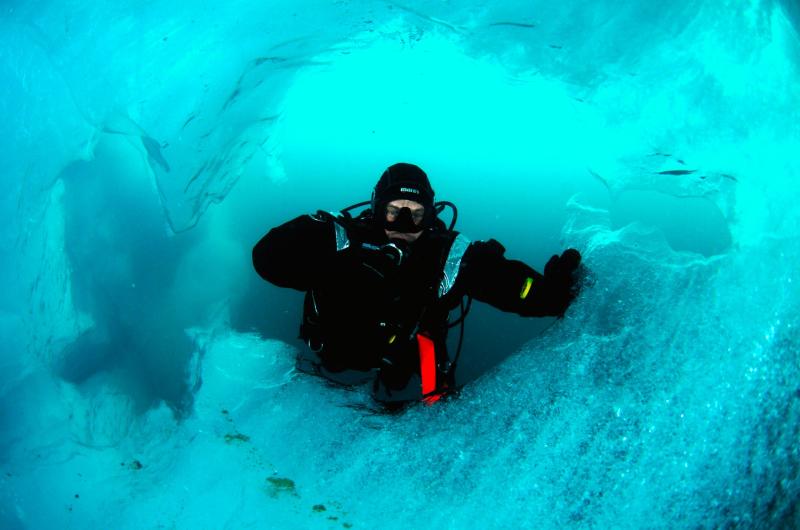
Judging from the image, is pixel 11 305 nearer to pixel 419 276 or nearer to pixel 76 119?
pixel 76 119

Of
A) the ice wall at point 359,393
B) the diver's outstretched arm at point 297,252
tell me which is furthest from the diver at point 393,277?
the ice wall at point 359,393

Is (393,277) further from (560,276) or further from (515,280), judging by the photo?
(560,276)

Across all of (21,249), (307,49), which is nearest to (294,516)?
(21,249)

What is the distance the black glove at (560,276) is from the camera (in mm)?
3168

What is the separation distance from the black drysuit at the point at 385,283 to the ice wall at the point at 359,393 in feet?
2.14

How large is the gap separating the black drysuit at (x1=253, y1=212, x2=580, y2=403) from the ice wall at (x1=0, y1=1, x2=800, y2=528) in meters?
0.65

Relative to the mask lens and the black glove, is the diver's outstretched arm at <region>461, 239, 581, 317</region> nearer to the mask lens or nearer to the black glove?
the black glove

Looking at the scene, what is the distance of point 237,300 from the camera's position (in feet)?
23.7

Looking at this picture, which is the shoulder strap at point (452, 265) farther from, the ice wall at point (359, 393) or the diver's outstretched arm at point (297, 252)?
the ice wall at point (359, 393)

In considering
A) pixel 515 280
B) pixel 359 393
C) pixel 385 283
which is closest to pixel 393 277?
pixel 385 283

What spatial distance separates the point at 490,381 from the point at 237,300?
509cm

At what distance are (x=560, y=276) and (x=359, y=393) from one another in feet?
7.04

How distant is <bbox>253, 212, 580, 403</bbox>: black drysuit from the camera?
2803mm

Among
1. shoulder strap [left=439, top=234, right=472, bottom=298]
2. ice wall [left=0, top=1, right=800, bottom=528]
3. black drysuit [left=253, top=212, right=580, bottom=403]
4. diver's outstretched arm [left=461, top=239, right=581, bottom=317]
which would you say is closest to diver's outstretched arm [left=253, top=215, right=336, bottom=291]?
black drysuit [left=253, top=212, right=580, bottom=403]
